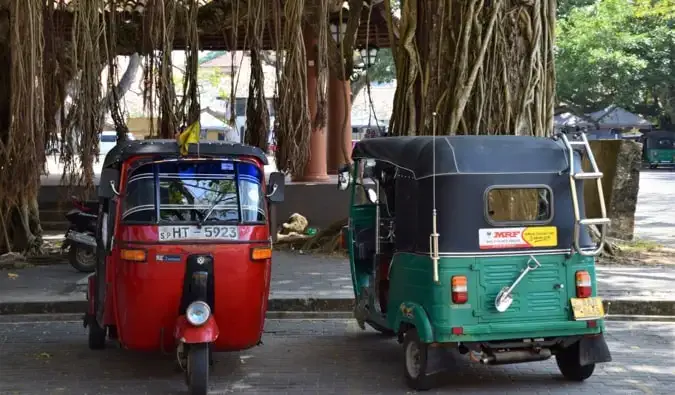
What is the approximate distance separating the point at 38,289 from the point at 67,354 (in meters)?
2.76

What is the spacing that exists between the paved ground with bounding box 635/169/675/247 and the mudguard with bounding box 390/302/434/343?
26.8ft

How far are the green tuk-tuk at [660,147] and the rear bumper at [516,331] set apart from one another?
115 ft

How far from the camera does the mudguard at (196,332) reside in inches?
227

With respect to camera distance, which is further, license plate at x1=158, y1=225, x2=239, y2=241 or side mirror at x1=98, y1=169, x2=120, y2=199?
side mirror at x1=98, y1=169, x2=120, y2=199

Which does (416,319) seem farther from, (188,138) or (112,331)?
(112,331)

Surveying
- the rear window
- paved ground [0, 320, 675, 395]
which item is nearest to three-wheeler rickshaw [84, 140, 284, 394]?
paved ground [0, 320, 675, 395]

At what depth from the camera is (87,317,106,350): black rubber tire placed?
24.4 feet

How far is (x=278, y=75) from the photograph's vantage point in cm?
966

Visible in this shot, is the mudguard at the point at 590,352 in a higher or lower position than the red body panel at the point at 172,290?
lower

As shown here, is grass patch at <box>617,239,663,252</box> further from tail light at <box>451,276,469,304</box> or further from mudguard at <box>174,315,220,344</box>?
mudguard at <box>174,315,220,344</box>

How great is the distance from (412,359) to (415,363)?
0.13 feet

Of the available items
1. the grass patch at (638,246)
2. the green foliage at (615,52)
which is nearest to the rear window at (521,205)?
the grass patch at (638,246)

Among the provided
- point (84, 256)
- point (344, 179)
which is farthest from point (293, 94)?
point (84, 256)

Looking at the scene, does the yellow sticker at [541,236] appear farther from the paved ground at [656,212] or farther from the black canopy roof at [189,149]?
the paved ground at [656,212]
